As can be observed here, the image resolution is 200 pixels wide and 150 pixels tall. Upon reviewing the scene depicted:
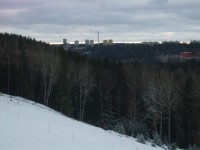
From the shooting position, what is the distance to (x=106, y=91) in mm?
66875

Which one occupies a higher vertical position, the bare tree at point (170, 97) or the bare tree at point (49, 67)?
the bare tree at point (49, 67)

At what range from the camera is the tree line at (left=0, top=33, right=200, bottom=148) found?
59.2 m

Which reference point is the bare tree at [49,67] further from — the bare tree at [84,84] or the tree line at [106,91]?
the bare tree at [84,84]

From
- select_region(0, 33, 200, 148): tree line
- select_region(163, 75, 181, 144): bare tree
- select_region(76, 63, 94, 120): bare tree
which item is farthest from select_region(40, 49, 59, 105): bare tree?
select_region(163, 75, 181, 144): bare tree

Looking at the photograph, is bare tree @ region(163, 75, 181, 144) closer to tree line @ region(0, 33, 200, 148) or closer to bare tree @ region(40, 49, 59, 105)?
tree line @ region(0, 33, 200, 148)

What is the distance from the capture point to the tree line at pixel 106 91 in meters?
59.2

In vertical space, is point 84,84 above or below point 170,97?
above

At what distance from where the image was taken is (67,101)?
6009 centimetres

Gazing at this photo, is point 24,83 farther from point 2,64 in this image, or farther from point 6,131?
point 6,131

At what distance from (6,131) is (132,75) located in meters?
56.6

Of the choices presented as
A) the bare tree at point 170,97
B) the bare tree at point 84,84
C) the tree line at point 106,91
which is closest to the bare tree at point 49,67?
the tree line at point 106,91

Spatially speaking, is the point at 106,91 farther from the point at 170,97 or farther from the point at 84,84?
the point at 170,97

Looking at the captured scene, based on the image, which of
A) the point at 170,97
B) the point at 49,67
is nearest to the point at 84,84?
the point at 49,67

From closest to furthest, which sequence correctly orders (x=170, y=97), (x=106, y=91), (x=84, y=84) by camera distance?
(x=170, y=97) → (x=84, y=84) → (x=106, y=91)
